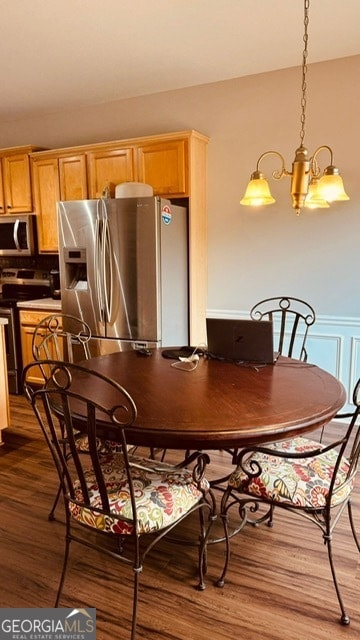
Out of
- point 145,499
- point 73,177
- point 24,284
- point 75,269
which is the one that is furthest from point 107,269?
point 145,499

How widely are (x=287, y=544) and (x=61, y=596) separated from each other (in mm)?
1018

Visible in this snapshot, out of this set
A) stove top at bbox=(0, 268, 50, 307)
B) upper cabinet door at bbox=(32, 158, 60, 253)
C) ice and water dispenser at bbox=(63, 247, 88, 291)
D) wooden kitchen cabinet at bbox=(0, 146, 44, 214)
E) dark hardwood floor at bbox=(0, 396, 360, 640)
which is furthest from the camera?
stove top at bbox=(0, 268, 50, 307)

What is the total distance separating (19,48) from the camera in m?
3.07

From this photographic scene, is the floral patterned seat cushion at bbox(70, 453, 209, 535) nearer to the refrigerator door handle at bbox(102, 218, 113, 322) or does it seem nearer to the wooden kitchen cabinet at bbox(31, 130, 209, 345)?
the refrigerator door handle at bbox(102, 218, 113, 322)

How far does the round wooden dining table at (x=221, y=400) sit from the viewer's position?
4.72ft

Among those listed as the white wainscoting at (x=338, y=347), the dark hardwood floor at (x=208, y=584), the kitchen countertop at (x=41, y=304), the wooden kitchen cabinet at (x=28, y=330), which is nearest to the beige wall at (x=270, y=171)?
the white wainscoting at (x=338, y=347)

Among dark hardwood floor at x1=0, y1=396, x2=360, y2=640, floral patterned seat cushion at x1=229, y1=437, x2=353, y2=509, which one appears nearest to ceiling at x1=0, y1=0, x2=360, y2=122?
floral patterned seat cushion at x1=229, y1=437, x2=353, y2=509

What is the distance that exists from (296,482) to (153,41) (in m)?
2.87

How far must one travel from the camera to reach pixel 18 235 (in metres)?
4.41

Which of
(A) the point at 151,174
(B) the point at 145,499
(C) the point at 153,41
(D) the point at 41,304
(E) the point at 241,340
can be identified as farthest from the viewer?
(D) the point at 41,304

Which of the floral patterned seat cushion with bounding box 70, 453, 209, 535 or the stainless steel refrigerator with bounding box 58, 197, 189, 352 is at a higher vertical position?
the stainless steel refrigerator with bounding box 58, 197, 189, 352

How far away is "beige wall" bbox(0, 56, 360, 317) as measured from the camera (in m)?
A: 3.29

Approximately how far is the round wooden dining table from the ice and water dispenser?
1.63 m

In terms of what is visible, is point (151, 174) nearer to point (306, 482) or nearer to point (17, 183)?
point (17, 183)
